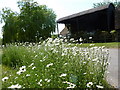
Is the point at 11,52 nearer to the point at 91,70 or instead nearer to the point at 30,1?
the point at 91,70

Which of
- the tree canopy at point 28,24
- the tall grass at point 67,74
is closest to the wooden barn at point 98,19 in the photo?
the tree canopy at point 28,24

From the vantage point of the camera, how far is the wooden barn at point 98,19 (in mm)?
22391

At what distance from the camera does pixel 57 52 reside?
14.0 feet

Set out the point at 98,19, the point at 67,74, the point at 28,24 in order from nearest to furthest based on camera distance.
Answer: the point at 67,74
the point at 98,19
the point at 28,24

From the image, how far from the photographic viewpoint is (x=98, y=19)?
2514 centimetres

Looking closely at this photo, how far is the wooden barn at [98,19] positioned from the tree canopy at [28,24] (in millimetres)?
5593

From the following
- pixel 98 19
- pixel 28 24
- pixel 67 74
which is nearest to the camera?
pixel 67 74

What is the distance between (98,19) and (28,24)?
1334 cm

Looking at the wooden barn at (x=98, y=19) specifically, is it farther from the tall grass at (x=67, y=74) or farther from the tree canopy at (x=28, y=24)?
the tall grass at (x=67, y=74)

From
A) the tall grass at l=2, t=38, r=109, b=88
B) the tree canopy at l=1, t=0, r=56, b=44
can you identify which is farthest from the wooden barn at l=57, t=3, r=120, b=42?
the tall grass at l=2, t=38, r=109, b=88

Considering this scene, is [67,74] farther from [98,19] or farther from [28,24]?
[28,24]

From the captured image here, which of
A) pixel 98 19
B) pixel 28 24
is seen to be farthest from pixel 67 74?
pixel 28 24

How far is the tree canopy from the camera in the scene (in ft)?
103

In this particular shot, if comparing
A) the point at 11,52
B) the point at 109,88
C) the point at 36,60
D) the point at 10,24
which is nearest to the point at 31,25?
the point at 10,24
